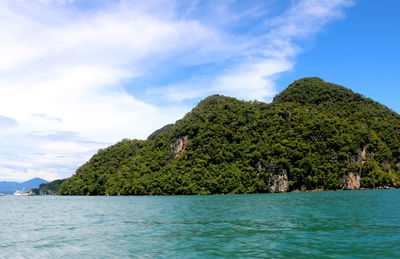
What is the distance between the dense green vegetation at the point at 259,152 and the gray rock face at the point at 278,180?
0.33 metres

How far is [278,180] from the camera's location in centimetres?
9256

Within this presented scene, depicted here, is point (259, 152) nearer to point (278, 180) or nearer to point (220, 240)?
point (278, 180)

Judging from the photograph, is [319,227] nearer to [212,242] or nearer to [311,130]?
[212,242]

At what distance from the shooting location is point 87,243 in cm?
1761

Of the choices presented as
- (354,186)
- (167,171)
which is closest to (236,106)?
(167,171)

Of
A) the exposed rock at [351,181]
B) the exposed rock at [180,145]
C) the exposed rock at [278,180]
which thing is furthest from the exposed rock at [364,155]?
the exposed rock at [180,145]

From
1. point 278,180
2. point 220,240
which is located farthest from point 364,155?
point 220,240

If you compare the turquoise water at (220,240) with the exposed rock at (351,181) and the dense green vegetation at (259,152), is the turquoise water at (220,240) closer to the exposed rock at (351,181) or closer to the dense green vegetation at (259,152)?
the dense green vegetation at (259,152)

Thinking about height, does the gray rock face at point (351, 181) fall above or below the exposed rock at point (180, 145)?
below

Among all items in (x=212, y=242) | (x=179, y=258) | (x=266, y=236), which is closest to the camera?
(x=179, y=258)

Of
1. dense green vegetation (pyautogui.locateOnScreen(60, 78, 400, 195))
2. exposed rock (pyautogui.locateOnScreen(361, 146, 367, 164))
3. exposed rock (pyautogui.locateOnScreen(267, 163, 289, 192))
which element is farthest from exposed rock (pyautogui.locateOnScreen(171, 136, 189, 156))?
exposed rock (pyautogui.locateOnScreen(361, 146, 367, 164))

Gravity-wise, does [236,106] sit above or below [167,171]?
above

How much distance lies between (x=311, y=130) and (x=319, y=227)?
89.8 metres

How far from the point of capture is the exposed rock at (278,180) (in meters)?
91.8
